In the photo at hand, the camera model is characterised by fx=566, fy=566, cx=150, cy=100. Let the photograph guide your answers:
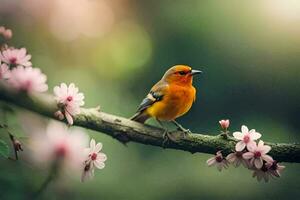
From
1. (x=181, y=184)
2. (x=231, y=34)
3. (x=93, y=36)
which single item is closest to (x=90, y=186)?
(x=181, y=184)

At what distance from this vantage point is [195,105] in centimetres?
118

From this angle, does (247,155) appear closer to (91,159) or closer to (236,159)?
(236,159)

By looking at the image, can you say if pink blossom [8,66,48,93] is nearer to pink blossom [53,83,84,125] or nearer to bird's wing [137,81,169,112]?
pink blossom [53,83,84,125]

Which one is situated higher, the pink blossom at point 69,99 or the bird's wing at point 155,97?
the bird's wing at point 155,97

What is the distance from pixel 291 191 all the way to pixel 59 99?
496mm

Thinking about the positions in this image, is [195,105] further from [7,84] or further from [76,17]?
[7,84]

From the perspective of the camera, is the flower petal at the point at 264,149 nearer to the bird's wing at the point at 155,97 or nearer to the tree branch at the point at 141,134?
the tree branch at the point at 141,134

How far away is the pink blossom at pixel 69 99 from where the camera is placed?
2.48 ft

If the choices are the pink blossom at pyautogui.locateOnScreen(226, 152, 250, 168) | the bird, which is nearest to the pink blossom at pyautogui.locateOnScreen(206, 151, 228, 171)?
the pink blossom at pyautogui.locateOnScreen(226, 152, 250, 168)

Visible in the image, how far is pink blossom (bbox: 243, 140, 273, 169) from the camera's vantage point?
79 centimetres

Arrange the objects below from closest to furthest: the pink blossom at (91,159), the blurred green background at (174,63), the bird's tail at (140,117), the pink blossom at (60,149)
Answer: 1. the pink blossom at (60,149)
2. the pink blossom at (91,159)
3. the bird's tail at (140,117)
4. the blurred green background at (174,63)

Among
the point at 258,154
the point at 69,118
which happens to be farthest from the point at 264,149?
the point at 69,118

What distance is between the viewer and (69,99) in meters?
0.76

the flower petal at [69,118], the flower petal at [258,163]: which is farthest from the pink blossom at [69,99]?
the flower petal at [258,163]
